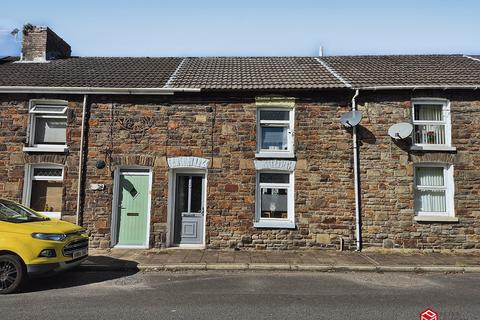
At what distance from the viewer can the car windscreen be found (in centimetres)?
745

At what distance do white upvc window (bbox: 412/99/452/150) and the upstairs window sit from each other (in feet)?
35.5

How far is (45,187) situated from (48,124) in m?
1.98

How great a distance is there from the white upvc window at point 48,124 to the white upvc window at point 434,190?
10.9 metres

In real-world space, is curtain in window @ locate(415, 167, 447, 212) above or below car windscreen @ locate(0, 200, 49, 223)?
above

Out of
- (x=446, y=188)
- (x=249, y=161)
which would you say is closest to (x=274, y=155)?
(x=249, y=161)

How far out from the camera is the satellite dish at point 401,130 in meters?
10.8

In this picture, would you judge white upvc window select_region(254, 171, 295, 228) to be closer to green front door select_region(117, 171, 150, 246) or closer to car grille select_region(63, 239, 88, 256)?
green front door select_region(117, 171, 150, 246)

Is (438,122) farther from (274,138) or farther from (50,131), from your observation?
(50,131)

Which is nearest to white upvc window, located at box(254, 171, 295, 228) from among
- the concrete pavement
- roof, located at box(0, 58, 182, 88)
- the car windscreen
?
the concrete pavement

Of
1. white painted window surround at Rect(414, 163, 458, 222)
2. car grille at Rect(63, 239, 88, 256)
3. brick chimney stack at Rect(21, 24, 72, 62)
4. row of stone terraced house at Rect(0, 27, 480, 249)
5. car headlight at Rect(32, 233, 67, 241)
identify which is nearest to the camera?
car headlight at Rect(32, 233, 67, 241)

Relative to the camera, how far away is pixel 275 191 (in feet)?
37.3

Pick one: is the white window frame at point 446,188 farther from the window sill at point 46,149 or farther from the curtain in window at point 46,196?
the curtain in window at point 46,196

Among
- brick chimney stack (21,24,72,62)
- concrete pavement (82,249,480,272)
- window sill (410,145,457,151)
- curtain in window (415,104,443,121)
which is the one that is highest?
brick chimney stack (21,24,72,62)

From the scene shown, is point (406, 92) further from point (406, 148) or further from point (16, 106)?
point (16, 106)
